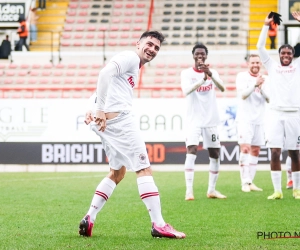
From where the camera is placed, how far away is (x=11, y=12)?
98.6 ft

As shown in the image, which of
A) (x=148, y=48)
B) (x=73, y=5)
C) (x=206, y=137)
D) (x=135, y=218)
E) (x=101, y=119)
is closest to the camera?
(x=101, y=119)

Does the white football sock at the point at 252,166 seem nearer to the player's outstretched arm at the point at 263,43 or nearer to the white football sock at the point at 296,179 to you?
the white football sock at the point at 296,179

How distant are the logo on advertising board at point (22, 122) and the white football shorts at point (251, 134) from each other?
7281 millimetres

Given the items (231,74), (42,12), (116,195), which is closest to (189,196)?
(116,195)

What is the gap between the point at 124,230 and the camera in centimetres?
738

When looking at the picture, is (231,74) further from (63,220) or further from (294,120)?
(63,220)

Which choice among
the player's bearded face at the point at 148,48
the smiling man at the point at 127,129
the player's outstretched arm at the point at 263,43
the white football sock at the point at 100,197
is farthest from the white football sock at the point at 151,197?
the player's outstretched arm at the point at 263,43

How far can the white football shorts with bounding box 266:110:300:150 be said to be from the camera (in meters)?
10.5

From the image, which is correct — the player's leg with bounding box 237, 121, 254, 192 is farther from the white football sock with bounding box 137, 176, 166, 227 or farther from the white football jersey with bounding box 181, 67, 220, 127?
the white football sock with bounding box 137, 176, 166, 227

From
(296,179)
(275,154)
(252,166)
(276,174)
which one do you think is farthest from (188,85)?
(252,166)

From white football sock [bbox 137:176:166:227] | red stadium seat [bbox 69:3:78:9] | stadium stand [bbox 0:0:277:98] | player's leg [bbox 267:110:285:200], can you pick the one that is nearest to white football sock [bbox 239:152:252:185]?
player's leg [bbox 267:110:285:200]

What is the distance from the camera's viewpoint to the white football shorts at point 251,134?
12.8 meters

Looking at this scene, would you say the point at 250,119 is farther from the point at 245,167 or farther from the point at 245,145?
the point at 245,167

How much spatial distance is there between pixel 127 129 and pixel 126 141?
0.36 ft
